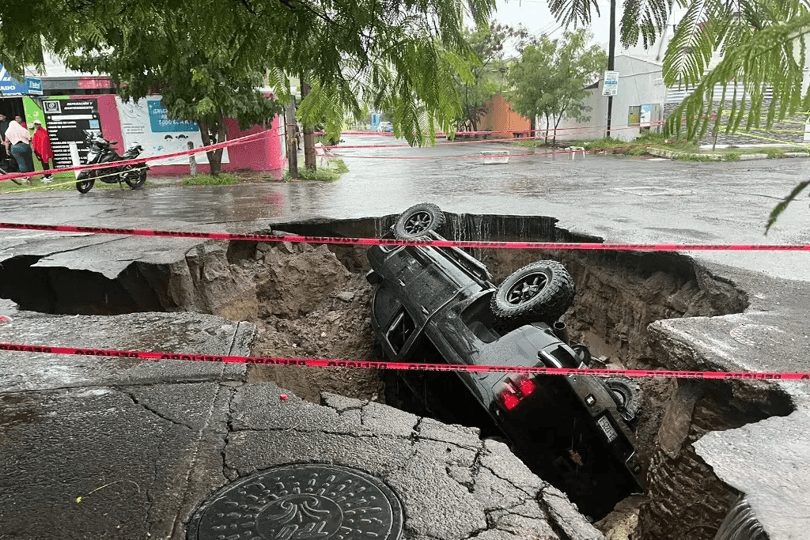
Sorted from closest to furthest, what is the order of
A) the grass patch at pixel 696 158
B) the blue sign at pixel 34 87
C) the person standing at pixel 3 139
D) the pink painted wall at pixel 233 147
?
the blue sign at pixel 34 87 < the person standing at pixel 3 139 < the pink painted wall at pixel 233 147 < the grass patch at pixel 696 158

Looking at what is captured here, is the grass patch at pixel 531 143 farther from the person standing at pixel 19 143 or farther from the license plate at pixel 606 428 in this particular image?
the license plate at pixel 606 428

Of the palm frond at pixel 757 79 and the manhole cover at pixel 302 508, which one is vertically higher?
the palm frond at pixel 757 79

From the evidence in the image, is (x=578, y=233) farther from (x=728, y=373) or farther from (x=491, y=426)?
(x=728, y=373)

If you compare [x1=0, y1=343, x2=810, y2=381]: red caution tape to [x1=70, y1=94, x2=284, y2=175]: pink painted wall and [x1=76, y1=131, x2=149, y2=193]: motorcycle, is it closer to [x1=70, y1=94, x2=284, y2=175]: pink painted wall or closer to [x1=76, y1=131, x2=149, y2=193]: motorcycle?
[x1=76, y1=131, x2=149, y2=193]: motorcycle

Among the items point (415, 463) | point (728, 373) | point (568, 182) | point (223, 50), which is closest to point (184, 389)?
point (415, 463)

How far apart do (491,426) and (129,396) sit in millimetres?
2495

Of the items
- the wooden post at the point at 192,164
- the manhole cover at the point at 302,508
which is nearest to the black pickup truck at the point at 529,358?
the manhole cover at the point at 302,508

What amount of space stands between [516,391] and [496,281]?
408 centimetres

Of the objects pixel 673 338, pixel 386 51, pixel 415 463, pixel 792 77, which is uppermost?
pixel 386 51

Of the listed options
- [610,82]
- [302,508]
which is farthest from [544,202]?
[610,82]

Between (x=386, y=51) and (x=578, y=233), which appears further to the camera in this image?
(x=578, y=233)

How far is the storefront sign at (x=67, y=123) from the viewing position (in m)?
15.2

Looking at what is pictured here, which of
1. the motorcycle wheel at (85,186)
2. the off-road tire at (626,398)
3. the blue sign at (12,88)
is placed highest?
the blue sign at (12,88)

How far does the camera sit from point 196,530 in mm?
2154
